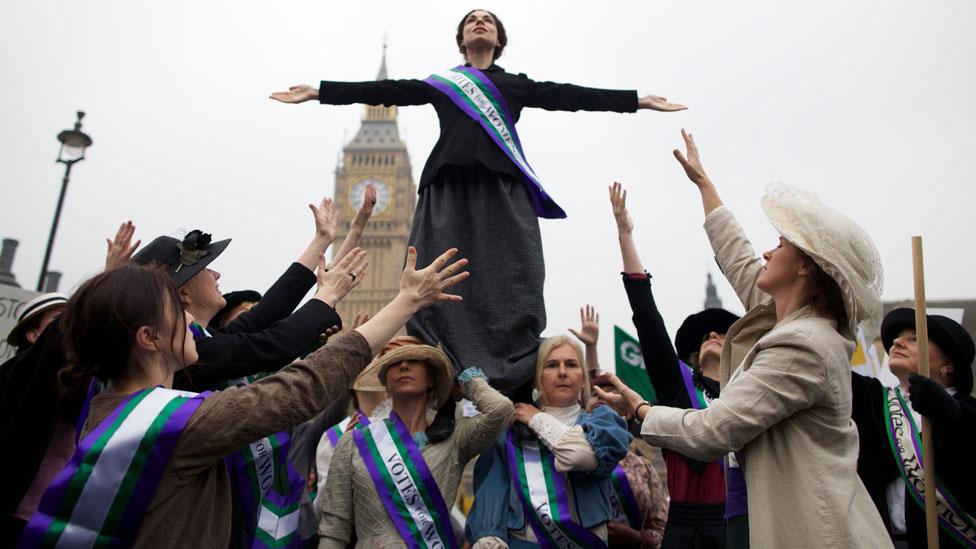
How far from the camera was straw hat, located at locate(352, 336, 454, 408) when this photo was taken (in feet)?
10.5

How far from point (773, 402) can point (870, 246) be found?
611 millimetres

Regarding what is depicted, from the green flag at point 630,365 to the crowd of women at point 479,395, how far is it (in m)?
1.86

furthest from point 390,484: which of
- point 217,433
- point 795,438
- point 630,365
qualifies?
point 630,365

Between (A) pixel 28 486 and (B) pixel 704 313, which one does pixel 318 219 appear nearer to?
(A) pixel 28 486

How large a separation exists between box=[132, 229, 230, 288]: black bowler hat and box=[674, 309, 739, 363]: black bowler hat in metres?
2.73

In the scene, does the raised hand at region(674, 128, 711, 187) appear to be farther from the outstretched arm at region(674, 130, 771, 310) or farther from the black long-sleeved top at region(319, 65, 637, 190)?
the black long-sleeved top at region(319, 65, 637, 190)

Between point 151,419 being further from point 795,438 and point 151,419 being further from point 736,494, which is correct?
point 736,494

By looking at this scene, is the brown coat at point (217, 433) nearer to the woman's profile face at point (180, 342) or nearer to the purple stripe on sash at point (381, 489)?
the woman's profile face at point (180, 342)

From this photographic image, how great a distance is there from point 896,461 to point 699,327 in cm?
136

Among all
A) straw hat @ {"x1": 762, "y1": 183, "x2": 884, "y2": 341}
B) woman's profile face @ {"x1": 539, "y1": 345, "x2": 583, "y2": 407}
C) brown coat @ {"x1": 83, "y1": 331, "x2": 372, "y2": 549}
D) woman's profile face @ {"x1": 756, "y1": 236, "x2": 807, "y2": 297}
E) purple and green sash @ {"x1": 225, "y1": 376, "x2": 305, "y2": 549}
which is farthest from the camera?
woman's profile face @ {"x1": 539, "y1": 345, "x2": 583, "y2": 407}

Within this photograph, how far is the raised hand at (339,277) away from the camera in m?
2.31

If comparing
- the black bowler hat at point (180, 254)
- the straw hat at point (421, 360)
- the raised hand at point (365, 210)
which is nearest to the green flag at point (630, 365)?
the straw hat at point (421, 360)

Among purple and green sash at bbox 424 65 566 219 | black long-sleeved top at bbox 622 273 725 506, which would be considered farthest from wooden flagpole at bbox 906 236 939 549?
purple and green sash at bbox 424 65 566 219

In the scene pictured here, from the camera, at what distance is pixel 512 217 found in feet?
11.4
